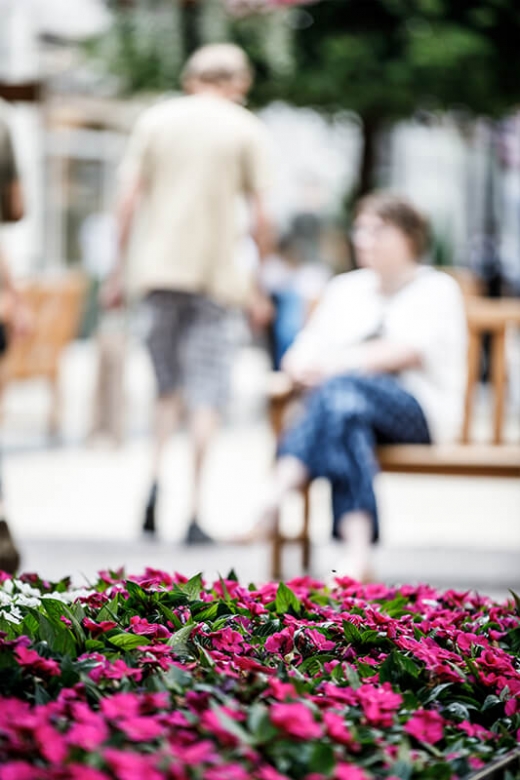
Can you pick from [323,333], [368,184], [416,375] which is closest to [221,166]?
[323,333]

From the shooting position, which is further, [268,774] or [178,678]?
[178,678]

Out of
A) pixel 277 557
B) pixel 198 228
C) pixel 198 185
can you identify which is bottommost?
pixel 277 557

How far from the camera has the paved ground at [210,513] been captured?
643 centimetres

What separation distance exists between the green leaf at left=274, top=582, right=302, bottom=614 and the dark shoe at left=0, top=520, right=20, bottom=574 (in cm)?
127

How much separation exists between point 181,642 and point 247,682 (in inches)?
10.5

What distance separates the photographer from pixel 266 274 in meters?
8.16

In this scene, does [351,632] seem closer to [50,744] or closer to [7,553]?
[50,744]

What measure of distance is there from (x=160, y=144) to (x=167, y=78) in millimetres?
6587

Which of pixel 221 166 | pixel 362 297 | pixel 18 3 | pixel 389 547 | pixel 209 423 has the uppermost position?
pixel 18 3

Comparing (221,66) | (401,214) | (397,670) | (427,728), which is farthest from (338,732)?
(221,66)

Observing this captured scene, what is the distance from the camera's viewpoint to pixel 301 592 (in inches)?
126

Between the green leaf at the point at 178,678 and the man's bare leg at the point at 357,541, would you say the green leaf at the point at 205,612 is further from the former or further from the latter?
the man's bare leg at the point at 357,541

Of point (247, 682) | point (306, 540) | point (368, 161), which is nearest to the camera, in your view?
point (247, 682)

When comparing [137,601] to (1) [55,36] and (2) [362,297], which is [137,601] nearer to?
(2) [362,297]
